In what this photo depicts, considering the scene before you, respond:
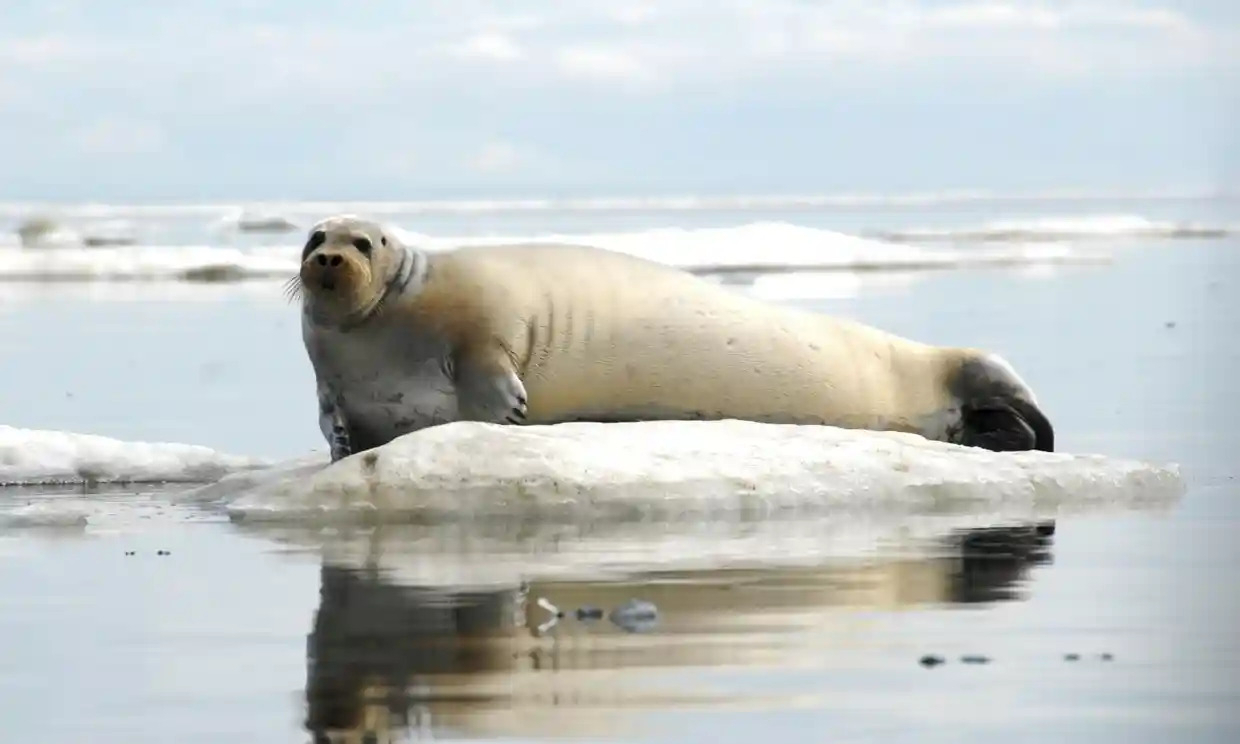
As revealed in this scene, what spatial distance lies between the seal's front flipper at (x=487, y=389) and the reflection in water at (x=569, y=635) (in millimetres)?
2253

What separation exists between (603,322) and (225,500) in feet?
5.53

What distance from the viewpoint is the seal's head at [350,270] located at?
976 cm

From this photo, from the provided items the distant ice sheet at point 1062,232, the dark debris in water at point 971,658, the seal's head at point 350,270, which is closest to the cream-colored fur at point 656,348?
the seal's head at point 350,270

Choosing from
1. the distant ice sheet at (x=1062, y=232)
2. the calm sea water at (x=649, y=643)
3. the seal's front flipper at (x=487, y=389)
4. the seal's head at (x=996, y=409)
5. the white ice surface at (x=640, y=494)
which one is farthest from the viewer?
the distant ice sheet at (x=1062, y=232)

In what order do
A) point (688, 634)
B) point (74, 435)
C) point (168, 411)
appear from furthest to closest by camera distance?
1. point (168, 411)
2. point (74, 435)
3. point (688, 634)

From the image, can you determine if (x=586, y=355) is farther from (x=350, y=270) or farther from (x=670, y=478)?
(x=670, y=478)

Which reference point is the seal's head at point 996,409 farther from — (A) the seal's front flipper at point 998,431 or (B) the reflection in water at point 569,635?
(B) the reflection in water at point 569,635

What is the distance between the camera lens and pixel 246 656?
19.3 ft

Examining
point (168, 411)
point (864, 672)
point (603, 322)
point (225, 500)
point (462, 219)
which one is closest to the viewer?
point (864, 672)

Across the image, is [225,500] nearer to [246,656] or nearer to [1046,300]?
[246,656]

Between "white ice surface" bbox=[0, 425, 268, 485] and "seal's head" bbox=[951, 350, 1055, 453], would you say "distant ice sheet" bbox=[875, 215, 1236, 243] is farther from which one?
"white ice surface" bbox=[0, 425, 268, 485]

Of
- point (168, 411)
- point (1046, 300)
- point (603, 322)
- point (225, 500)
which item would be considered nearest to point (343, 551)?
point (225, 500)

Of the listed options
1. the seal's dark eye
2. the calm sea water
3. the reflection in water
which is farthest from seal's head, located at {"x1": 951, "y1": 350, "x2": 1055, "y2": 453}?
the seal's dark eye

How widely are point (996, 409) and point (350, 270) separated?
2719 mm
